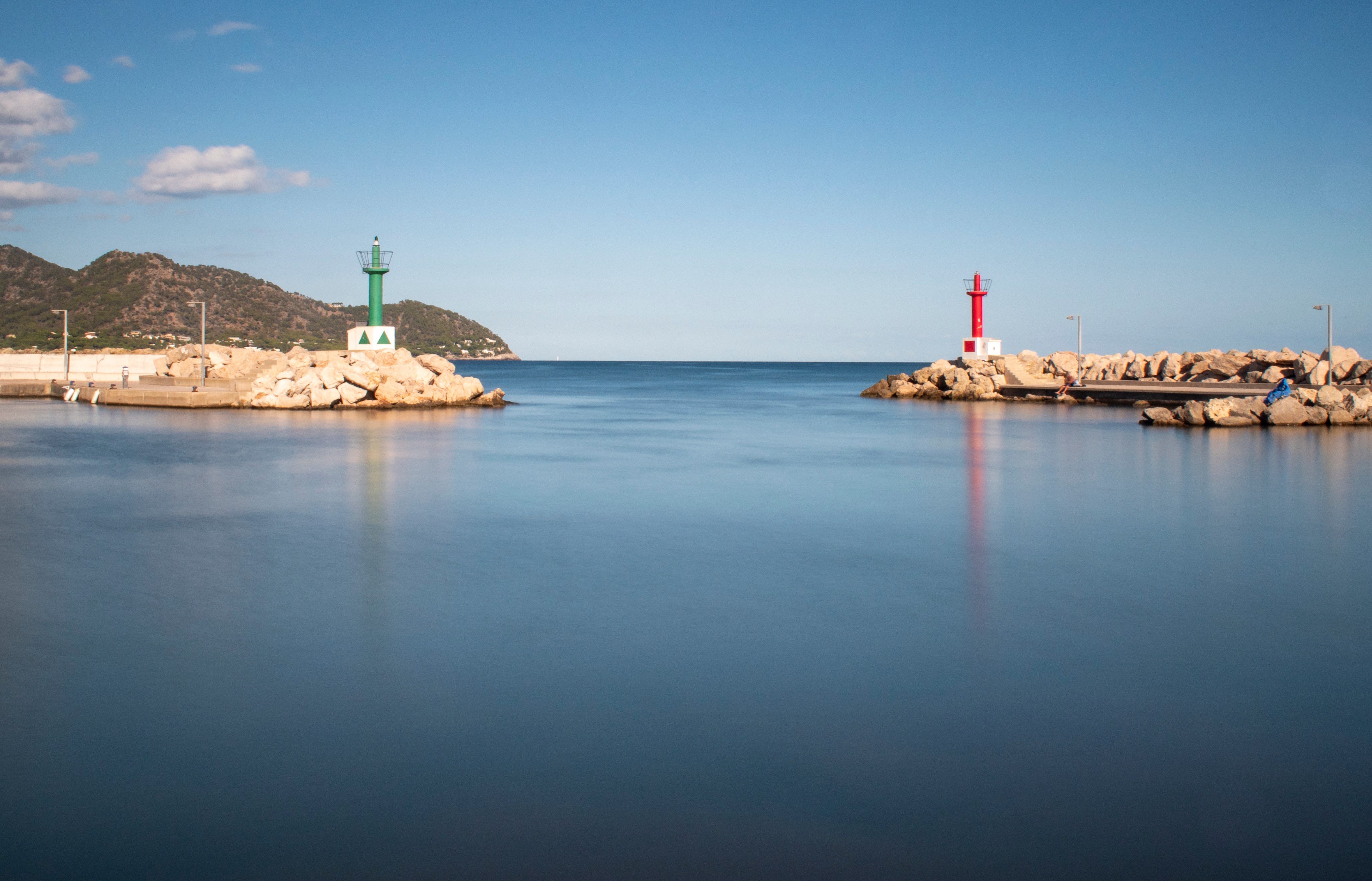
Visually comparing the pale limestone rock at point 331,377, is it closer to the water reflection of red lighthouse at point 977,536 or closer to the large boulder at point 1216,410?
the water reflection of red lighthouse at point 977,536

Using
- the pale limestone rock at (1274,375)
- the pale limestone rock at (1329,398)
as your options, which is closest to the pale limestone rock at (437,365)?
the pale limestone rock at (1329,398)

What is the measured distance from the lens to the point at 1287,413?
75.3 feet

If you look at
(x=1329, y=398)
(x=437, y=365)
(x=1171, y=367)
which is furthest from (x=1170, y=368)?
(x=437, y=365)

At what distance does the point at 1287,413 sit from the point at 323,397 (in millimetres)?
26716

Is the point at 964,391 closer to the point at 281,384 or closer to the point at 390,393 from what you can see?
the point at 390,393

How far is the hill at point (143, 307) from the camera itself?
71250 millimetres

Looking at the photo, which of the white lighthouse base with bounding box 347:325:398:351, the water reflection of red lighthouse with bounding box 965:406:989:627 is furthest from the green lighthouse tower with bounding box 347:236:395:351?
the water reflection of red lighthouse with bounding box 965:406:989:627

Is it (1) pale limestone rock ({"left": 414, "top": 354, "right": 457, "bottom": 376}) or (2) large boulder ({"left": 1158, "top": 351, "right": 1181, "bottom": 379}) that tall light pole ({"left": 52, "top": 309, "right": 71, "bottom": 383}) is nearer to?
(1) pale limestone rock ({"left": 414, "top": 354, "right": 457, "bottom": 376})

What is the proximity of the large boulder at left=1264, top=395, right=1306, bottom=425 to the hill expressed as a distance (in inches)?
2556

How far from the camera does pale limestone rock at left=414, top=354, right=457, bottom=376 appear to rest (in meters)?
34.5

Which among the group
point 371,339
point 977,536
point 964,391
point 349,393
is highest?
point 371,339

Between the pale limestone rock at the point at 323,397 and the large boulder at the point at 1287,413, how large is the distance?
26.2 metres

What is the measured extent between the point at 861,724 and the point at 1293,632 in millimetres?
3620

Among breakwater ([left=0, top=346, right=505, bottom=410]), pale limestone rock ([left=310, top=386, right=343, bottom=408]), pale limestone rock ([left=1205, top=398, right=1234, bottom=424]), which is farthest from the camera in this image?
breakwater ([left=0, top=346, right=505, bottom=410])
